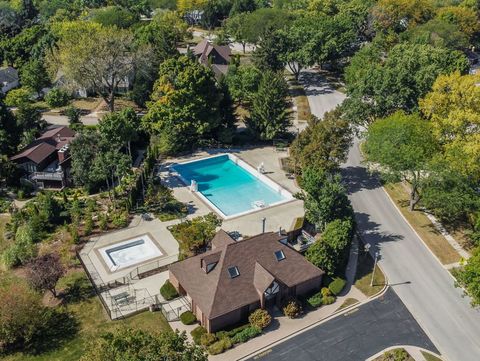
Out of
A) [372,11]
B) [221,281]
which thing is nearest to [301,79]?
[372,11]

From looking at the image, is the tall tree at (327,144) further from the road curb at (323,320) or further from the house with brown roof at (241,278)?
the road curb at (323,320)

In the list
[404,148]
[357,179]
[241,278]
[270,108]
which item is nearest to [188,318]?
[241,278]

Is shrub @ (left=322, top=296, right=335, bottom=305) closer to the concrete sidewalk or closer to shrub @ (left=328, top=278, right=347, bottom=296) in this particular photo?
the concrete sidewalk

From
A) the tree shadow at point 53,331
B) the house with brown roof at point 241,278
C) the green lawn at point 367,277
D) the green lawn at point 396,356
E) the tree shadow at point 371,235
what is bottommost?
the tree shadow at point 53,331

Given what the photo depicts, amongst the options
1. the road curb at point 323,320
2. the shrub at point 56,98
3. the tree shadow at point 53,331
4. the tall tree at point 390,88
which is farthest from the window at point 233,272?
the shrub at point 56,98

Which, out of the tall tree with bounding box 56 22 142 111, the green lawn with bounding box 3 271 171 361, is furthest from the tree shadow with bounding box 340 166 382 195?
the tall tree with bounding box 56 22 142 111

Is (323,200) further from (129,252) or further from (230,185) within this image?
(129,252)
